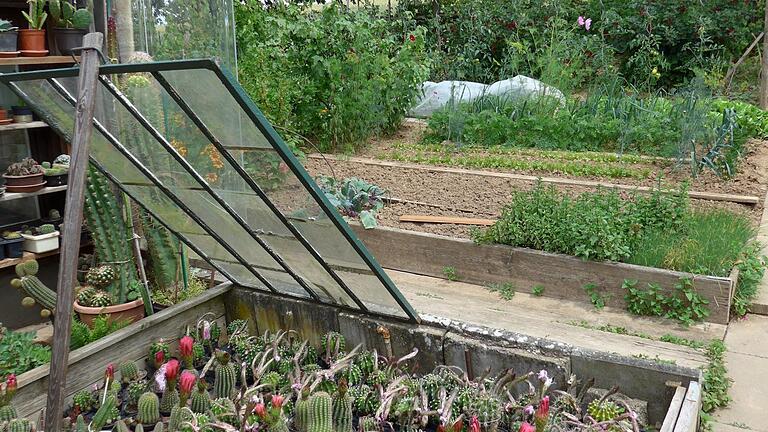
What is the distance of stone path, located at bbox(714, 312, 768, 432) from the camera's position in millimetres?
3395

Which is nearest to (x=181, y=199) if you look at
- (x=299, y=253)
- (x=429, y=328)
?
(x=299, y=253)

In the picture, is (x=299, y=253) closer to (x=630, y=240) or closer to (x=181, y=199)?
(x=181, y=199)

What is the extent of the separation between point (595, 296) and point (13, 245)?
3937 mm

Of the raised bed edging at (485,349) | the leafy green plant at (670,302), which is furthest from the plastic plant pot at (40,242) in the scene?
the leafy green plant at (670,302)

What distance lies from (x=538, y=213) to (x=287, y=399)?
114 inches

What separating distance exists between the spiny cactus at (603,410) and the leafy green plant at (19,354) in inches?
100.0

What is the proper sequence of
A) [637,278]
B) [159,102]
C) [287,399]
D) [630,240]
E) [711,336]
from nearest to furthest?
1. [287,399]
2. [159,102]
3. [711,336]
4. [637,278]
5. [630,240]

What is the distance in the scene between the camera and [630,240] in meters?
4.99

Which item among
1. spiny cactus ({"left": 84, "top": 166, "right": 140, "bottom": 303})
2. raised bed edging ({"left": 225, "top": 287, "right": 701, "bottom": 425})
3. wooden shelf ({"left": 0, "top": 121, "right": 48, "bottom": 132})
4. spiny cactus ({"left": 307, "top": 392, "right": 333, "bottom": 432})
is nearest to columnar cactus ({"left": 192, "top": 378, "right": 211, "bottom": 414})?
spiny cactus ({"left": 307, "top": 392, "right": 333, "bottom": 432})

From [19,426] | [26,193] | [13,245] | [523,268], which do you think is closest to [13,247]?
[13,245]

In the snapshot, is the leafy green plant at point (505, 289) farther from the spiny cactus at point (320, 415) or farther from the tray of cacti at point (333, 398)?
the spiny cactus at point (320, 415)

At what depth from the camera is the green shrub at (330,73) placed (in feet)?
26.3

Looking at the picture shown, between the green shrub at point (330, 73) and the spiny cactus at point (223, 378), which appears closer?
the spiny cactus at point (223, 378)

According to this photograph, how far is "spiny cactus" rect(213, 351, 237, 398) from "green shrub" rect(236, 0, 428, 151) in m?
4.82
